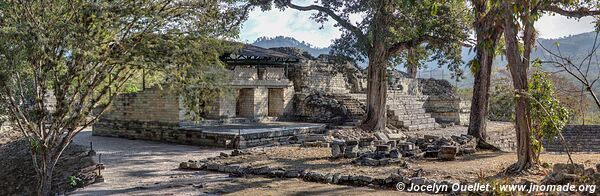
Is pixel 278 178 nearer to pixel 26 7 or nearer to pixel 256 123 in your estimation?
pixel 26 7

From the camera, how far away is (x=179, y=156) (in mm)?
12750

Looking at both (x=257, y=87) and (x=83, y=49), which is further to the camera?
(x=257, y=87)

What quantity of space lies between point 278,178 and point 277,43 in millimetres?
101259

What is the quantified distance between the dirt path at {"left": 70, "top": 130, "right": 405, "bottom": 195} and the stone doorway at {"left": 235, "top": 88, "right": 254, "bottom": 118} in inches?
248

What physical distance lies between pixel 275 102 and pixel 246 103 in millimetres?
1894

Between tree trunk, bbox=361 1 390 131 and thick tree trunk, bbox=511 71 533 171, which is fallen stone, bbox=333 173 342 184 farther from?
tree trunk, bbox=361 1 390 131

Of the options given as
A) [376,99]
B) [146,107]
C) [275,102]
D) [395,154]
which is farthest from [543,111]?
[275,102]

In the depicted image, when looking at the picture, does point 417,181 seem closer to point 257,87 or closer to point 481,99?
point 481,99

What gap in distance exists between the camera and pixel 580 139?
2303 centimetres

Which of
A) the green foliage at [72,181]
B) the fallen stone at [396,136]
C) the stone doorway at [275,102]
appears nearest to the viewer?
the green foliage at [72,181]

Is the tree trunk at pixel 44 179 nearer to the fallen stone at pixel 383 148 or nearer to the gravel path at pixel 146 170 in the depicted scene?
the gravel path at pixel 146 170

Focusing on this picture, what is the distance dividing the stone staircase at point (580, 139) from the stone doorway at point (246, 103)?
13105 mm

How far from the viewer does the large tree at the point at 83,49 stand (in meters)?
6.95

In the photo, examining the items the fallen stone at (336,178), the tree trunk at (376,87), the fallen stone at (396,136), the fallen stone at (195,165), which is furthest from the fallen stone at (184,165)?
the fallen stone at (396,136)
